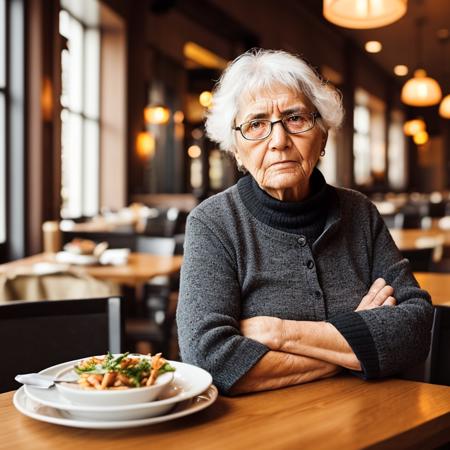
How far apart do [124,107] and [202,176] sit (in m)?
4.12

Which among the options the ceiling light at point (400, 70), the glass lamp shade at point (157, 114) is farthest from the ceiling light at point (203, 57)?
the ceiling light at point (400, 70)

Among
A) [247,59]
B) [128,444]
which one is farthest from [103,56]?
[128,444]

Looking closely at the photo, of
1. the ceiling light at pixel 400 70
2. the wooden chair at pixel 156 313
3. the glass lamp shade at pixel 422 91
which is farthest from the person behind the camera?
the ceiling light at pixel 400 70

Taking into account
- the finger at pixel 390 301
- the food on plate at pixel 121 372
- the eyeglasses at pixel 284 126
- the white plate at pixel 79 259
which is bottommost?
the food on plate at pixel 121 372

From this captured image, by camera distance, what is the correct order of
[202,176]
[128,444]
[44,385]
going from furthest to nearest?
[202,176]
[44,385]
[128,444]

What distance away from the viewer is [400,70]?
1639 centimetres

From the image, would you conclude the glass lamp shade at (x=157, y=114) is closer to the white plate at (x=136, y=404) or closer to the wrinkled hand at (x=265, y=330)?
the wrinkled hand at (x=265, y=330)

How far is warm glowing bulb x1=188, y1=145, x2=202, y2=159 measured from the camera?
13.3 m

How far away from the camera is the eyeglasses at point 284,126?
151 centimetres

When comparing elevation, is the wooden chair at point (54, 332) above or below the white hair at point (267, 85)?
below

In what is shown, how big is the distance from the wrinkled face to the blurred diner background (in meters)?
0.18

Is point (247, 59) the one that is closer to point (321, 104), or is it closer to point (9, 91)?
point (321, 104)

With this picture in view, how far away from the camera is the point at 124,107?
9.70 m

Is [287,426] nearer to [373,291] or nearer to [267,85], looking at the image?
[373,291]
